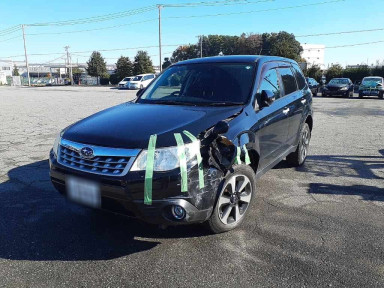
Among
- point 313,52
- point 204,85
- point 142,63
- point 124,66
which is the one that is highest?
point 313,52

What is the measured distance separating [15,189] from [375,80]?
2625cm

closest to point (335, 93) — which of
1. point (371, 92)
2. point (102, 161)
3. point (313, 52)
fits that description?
point (371, 92)

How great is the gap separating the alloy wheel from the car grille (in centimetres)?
94

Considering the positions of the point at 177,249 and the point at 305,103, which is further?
the point at 305,103

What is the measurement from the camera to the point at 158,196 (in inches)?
109

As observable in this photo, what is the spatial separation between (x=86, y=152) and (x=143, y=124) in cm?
57

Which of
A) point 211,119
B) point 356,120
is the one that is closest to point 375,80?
point 356,120

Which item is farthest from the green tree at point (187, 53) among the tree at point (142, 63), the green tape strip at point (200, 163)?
the green tape strip at point (200, 163)

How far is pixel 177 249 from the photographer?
3127 mm

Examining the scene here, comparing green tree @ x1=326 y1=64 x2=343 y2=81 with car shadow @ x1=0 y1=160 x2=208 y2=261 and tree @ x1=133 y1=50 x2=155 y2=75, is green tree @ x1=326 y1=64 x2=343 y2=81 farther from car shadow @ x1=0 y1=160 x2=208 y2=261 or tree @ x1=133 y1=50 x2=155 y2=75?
car shadow @ x1=0 y1=160 x2=208 y2=261

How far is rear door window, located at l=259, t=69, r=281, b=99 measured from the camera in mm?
4110

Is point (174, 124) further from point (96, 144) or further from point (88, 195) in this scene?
point (88, 195)

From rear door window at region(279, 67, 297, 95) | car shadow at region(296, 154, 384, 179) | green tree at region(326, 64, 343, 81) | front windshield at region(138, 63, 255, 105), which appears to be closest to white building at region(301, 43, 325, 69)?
green tree at region(326, 64, 343, 81)

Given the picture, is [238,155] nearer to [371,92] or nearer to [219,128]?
[219,128]
